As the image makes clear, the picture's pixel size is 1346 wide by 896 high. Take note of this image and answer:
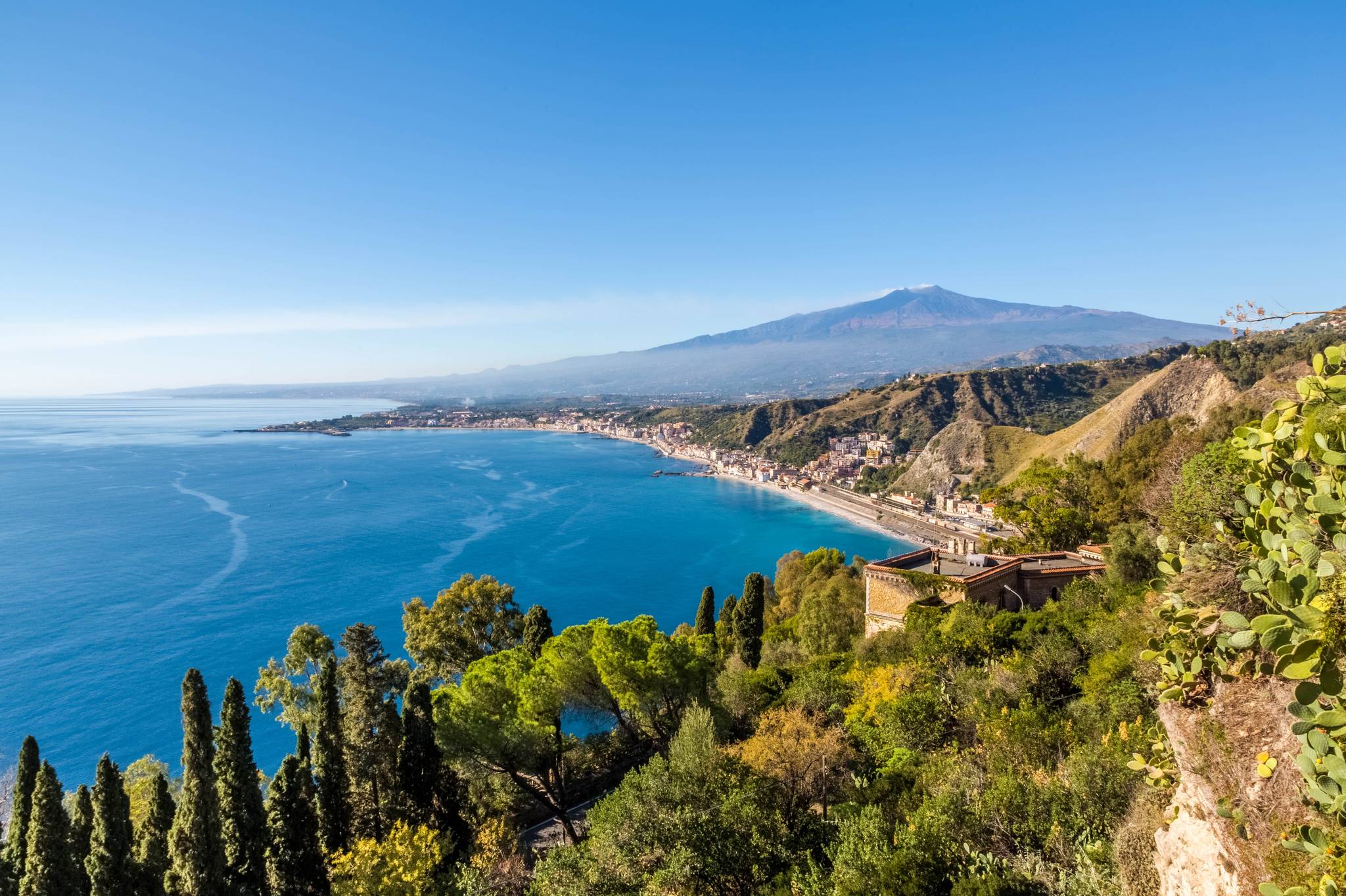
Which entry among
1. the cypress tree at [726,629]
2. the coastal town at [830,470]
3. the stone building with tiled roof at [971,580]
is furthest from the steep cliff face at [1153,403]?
the stone building with tiled roof at [971,580]

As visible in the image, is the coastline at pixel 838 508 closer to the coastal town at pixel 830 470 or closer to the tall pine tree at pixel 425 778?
the coastal town at pixel 830 470

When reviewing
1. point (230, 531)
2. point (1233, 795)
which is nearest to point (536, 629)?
point (1233, 795)

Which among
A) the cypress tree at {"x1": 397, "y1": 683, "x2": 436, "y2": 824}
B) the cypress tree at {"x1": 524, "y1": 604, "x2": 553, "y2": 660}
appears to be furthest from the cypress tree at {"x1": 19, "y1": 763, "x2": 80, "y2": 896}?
the cypress tree at {"x1": 524, "y1": 604, "x2": 553, "y2": 660}

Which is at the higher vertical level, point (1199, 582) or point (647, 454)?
point (1199, 582)

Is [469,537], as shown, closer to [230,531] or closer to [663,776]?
[230,531]

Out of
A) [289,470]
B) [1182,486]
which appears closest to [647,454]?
[289,470]

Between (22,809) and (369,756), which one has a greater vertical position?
(22,809)

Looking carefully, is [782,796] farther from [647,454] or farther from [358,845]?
[647,454]
